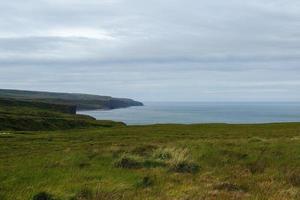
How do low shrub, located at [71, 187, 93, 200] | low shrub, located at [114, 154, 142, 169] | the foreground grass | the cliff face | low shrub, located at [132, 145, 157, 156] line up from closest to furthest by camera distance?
1. low shrub, located at [71, 187, 93, 200]
2. the foreground grass
3. low shrub, located at [114, 154, 142, 169]
4. low shrub, located at [132, 145, 157, 156]
5. the cliff face

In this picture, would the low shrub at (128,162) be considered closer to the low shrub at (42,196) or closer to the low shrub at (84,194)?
the low shrub at (84,194)

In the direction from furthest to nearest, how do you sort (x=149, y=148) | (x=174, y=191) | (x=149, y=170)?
(x=149, y=148), (x=149, y=170), (x=174, y=191)

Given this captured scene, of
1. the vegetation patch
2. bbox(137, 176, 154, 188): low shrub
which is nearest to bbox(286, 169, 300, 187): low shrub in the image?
the vegetation patch

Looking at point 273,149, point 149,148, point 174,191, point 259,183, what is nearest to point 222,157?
point 273,149

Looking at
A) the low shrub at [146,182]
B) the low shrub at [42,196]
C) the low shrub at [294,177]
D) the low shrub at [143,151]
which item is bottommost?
the low shrub at [42,196]

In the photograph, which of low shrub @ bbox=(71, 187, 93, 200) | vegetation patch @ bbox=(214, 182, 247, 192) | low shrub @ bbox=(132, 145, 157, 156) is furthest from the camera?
low shrub @ bbox=(132, 145, 157, 156)

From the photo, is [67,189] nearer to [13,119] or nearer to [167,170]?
[167,170]

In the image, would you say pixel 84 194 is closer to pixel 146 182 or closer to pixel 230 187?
pixel 146 182

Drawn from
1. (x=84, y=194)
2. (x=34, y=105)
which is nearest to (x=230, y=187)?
(x=84, y=194)

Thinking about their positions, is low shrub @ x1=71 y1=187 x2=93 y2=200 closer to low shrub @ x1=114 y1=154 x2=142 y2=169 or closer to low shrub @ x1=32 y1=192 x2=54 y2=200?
low shrub @ x1=32 y1=192 x2=54 y2=200

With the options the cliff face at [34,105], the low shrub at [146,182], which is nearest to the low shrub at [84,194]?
the low shrub at [146,182]

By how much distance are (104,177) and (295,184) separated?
666cm

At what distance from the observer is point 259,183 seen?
15953mm

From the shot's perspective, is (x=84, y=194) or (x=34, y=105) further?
(x=34, y=105)
